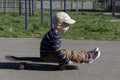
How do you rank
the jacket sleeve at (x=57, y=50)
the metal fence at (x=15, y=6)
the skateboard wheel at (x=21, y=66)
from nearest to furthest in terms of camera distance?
the jacket sleeve at (x=57, y=50) < the skateboard wheel at (x=21, y=66) < the metal fence at (x=15, y=6)

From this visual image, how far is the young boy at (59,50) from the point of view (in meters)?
7.36

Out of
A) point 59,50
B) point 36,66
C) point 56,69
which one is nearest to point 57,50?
point 59,50

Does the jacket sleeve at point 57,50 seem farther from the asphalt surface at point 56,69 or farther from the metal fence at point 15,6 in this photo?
the metal fence at point 15,6

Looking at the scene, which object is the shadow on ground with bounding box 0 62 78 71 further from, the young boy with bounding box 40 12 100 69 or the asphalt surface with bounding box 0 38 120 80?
the young boy with bounding box 40 12 100 69

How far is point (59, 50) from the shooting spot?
739 cm

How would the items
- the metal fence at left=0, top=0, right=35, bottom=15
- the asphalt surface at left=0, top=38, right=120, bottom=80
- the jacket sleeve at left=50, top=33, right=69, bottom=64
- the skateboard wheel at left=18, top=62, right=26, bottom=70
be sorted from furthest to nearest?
the metal fence at left=0, top=0, right=35, bottom=15 < the skateboard wheel at left=18, top=62, right=26, bottom=70 < the jacket sleeve at left=50, top=33, right=69, bottom=64 < the asphalt surface at left=0, top=38, right=120, bottom=80

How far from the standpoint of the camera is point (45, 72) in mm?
7297

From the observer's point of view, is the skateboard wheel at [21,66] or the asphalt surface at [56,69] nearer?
the asphalt surface at [56,69]

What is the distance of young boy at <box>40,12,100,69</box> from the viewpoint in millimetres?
7363

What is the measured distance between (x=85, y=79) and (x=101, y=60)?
1.75m

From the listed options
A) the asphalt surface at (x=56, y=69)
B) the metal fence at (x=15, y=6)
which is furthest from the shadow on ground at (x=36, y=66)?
the metal fence at (x=15, y=6)

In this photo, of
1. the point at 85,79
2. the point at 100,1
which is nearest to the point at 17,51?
the point at 85,79

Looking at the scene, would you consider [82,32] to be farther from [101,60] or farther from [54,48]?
[54,48]

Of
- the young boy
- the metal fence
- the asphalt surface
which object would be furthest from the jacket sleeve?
the metal fence
